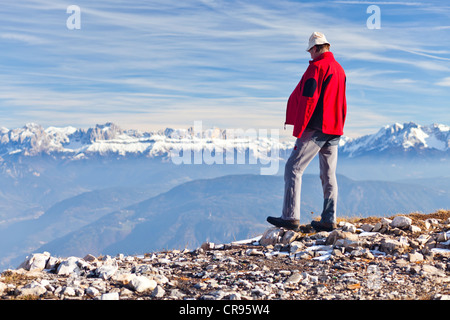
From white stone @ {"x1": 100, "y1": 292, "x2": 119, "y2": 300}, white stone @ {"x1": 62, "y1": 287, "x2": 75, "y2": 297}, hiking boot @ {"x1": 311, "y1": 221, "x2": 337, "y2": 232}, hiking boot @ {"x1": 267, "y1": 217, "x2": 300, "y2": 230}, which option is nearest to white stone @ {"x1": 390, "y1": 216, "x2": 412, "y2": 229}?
hiking boot @ {"x1": 311, "y1": 221, "x2": 337, "y2": 232}

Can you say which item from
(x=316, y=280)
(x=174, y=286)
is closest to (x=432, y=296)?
(x=316, y=280)

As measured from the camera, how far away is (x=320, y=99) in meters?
9.52

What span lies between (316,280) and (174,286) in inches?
89.6

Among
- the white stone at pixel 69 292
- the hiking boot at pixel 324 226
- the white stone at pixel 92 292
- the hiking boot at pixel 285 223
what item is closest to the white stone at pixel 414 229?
the hiking boot at pixel 324 226

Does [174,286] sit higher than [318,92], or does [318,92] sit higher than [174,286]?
[318,92]

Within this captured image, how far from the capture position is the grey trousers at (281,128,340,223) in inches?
380

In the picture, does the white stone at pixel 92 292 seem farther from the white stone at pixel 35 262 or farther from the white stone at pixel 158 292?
the white stone at pixel 35 262

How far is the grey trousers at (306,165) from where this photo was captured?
9.66m

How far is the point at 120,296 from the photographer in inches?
227

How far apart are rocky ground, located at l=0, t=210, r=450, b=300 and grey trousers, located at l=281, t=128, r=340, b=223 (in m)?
0.73

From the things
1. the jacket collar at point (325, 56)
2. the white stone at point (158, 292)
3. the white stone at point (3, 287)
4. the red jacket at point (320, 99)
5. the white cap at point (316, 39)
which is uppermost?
the white cap at point (316, 39)

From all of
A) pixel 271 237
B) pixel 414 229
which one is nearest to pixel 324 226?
pixel 271 237

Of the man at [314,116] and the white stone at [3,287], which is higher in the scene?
the man at [314,116]
